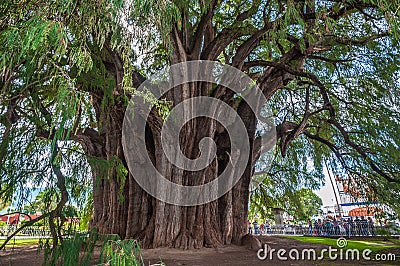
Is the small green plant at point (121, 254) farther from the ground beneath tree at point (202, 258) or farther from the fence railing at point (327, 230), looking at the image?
the fence railing at point (327, 230)

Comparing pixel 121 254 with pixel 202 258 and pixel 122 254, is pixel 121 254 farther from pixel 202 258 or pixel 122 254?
pixel 202 258

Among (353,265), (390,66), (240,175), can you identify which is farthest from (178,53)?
(353,265)

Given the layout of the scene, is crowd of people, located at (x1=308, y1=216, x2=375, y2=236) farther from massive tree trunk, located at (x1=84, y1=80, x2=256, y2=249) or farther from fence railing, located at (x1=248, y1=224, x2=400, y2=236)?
massive tree trunk, located at (x1=84, y1=80, x2=256, y2=249)

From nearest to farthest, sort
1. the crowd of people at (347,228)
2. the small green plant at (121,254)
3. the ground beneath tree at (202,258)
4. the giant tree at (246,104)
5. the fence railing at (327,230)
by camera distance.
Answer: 1. the small green plant at (121,254)
2. the ground beneath tree at (202,258)
3. the giant tree at (246,104)
4. the crowd of people at (347,228)
5. the fence railing at (327,230)

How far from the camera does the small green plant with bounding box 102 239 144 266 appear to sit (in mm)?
1394

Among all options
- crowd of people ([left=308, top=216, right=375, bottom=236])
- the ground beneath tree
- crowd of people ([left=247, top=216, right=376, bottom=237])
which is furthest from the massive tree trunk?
crowd of people ([left=308, top=216, right=375, bottom=236])

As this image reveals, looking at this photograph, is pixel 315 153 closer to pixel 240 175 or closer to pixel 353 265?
pixel 240 175

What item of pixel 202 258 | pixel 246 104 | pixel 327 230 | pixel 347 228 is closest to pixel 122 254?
pixel 202 258

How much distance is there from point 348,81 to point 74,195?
558cm

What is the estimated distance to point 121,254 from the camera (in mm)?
1423

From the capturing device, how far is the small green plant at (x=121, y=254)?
1394mm

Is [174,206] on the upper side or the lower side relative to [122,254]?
upper

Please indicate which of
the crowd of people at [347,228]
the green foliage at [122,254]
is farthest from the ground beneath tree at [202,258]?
the crowd of people at [347,228]

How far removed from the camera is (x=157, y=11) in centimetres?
189
